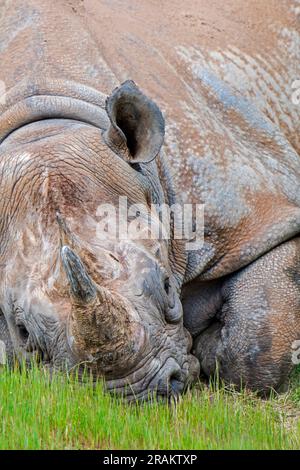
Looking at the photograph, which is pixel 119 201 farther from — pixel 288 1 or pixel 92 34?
pixel 288 1

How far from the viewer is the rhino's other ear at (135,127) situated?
782 cm

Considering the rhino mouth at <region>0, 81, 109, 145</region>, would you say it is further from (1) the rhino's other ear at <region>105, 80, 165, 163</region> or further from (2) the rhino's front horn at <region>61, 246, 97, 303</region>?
(2) the rhino's front horn at <region>61, 246, 97, 303</region>

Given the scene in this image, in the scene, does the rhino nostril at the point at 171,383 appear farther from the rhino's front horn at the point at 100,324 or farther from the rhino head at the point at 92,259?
the rhino's front horn at the point at 100,324

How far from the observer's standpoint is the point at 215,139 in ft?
28.8

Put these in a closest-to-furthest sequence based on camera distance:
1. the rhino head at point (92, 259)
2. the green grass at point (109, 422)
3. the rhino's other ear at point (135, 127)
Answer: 1. the green grass at point (109, 422)
2. the rhino head at point (92, 259)
3. the rhino's other ear at point (135, 127)

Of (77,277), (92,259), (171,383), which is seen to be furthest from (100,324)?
(171,383)

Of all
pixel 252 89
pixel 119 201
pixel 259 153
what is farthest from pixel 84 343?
pixel 252 89

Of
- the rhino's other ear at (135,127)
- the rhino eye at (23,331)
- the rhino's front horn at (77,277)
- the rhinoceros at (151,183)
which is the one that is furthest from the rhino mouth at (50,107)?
the rhino's front horn at (77,277)

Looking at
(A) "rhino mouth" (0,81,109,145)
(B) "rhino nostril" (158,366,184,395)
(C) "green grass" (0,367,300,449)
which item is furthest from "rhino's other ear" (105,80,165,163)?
(C) "green grass" (0,367,300,449)

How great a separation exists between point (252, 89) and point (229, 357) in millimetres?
2113

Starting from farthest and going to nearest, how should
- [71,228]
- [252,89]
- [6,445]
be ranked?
[252,89]
[71,228]
[6,445]

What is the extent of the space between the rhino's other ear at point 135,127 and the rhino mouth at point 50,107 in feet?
1.04

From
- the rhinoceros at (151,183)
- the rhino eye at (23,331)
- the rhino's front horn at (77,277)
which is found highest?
the rhinoceros at (151,183)

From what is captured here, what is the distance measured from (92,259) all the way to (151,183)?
1.18 m
